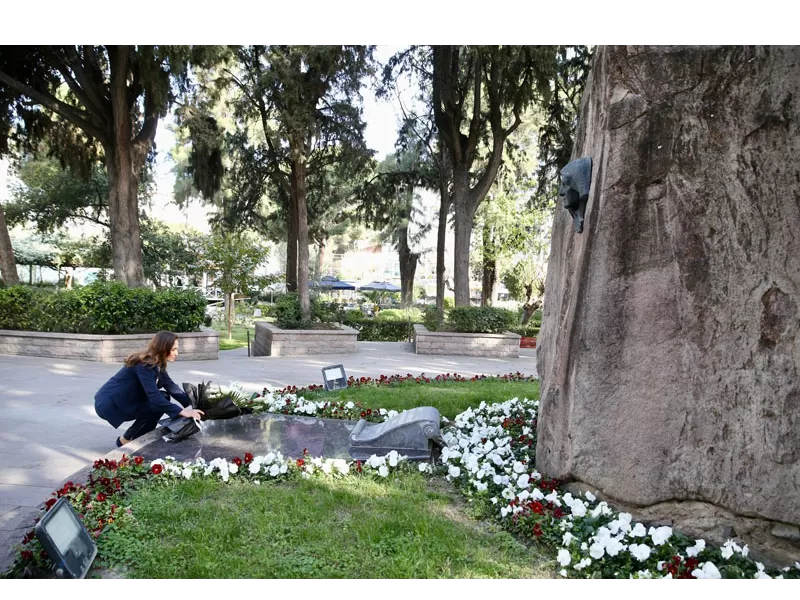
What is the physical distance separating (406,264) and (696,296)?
28.1 meters

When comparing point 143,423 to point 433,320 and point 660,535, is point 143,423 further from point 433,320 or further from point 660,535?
point 433,320

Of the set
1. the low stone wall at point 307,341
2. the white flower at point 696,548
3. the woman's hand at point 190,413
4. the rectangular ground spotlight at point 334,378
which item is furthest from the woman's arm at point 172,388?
the low stone wall at point 307,341

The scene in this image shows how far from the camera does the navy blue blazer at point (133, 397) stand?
507cm

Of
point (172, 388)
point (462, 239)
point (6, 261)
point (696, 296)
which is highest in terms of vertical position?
point (462, 239)

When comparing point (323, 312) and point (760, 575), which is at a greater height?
point (323, 312)

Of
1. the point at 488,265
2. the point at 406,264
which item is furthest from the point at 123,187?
the point at 406,264

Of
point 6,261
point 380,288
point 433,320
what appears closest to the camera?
point 6,261

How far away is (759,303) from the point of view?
122 inches

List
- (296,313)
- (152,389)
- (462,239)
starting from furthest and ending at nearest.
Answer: (462,239), (296,313), (152,389)

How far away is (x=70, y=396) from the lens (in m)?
7.55

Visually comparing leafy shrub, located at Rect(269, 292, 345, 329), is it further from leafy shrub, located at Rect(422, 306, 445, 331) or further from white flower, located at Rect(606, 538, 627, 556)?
white flower, located at Rect(606, 538, 627, 556)

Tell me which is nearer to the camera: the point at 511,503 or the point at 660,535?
the point at 660,535

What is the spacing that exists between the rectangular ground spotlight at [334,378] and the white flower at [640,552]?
220 inches

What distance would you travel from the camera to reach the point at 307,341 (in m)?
13.5
